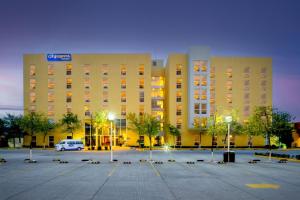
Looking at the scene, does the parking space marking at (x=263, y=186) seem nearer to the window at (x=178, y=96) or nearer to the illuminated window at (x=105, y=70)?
the window at (x=178, y=96)

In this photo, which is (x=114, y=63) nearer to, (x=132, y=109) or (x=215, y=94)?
(x=132, y=109)

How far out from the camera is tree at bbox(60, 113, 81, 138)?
7138cm

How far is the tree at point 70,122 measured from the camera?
7138 centimetres

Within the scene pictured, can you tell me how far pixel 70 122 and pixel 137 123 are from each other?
47.1 feet

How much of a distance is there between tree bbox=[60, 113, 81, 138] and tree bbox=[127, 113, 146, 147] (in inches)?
425

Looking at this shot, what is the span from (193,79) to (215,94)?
7.66 meters

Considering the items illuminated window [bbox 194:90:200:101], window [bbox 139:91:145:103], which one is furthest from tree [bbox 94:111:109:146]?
illuminated window [bbox 194:90:200:101]

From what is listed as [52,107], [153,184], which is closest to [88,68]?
[52,107]

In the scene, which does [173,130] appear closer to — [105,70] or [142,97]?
[142,97]

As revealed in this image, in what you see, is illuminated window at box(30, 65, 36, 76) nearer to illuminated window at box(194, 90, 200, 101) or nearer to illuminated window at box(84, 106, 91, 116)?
illuminated window at box(84, 106, 91, 116)

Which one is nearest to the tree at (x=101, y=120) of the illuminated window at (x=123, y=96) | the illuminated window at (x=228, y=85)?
the illuminated window at (x=123, y=96)

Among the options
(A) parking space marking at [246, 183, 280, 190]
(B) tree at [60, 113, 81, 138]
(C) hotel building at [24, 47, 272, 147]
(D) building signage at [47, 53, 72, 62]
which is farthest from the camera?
(D) building signage at [47, 53, 72, 62]

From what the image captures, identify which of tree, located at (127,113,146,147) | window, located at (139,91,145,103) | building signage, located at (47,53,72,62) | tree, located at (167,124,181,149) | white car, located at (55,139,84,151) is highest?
building signage, located at (47,53,72,62)

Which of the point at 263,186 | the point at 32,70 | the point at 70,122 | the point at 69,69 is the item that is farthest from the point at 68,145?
the point at 263,186
